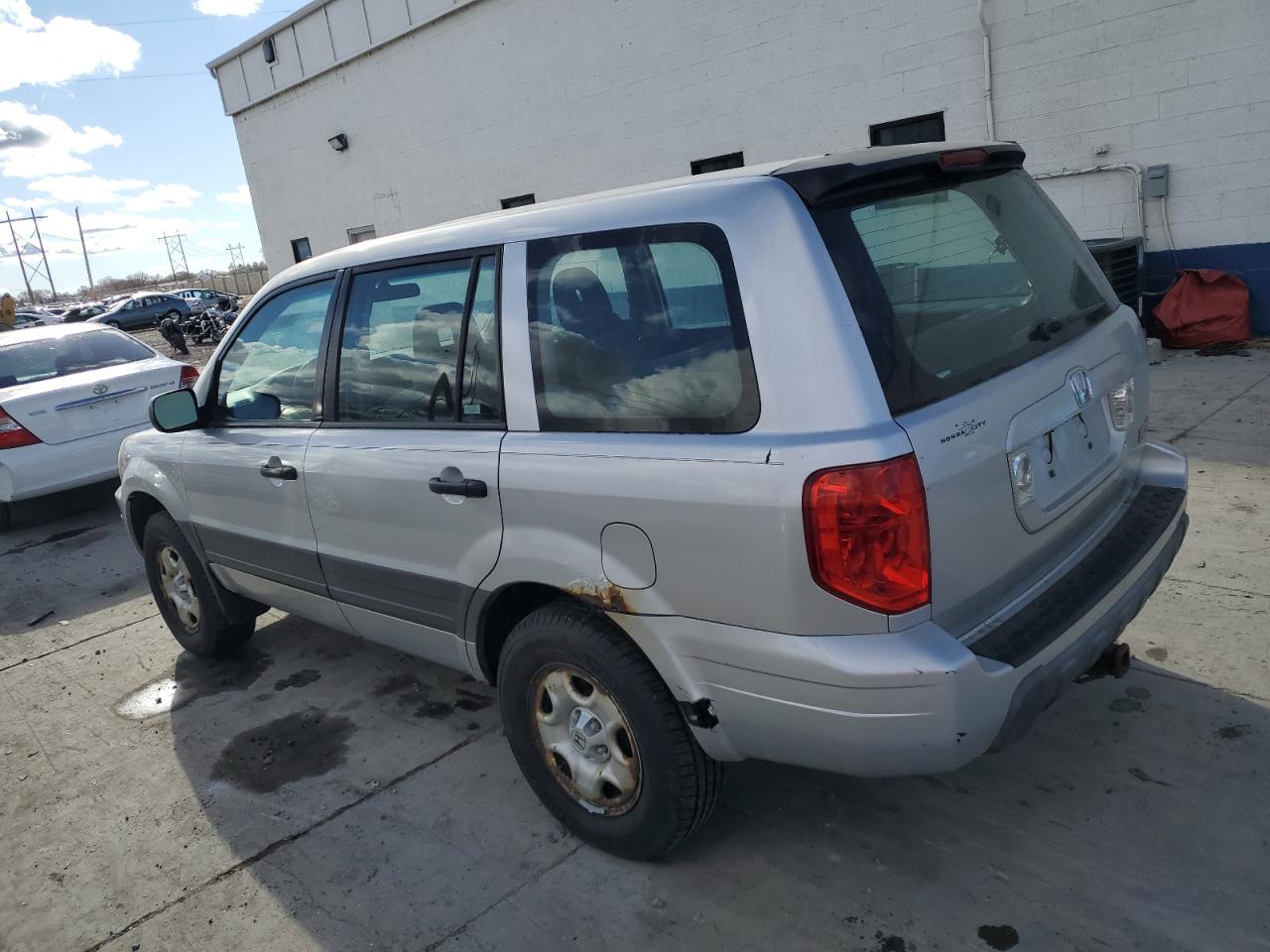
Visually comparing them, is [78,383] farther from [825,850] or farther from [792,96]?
[792,96]

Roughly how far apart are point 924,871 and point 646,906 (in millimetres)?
769

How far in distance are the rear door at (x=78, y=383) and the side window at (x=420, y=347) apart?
448 centimetres

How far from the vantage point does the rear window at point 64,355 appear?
770cm

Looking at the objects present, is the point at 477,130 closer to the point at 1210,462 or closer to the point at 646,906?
the point at 1210,462

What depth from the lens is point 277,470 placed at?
3539mm

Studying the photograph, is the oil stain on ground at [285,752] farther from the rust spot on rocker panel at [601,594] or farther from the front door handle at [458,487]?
the rust spot on rocker panel at [601,594]

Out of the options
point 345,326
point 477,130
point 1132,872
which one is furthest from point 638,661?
point 477,130

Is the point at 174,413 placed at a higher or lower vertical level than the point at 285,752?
higher

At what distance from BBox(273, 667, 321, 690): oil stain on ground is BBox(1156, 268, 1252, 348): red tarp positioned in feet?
25.4

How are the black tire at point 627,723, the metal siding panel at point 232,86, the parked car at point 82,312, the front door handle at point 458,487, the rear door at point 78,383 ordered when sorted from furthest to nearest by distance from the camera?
the parked car at point 82,312, the metal siding panel at point 232,86, the rear door at point 78,383, the front door handle at point 458,487, the black tire at point 627,723

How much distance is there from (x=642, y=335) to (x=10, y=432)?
661cm

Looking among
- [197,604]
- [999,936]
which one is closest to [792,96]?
[197,604]

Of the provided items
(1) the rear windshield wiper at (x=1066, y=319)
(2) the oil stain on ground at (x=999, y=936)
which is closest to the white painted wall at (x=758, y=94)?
(1) the rear windshield wiper at (x=1066, y=319)

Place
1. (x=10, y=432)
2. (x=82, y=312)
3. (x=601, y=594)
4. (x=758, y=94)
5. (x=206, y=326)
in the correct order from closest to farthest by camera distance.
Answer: (x=601, y=594) → (x=10, y=432) → (x=758, y=94) → (x=206, y=326) → (x=82, y=312)
